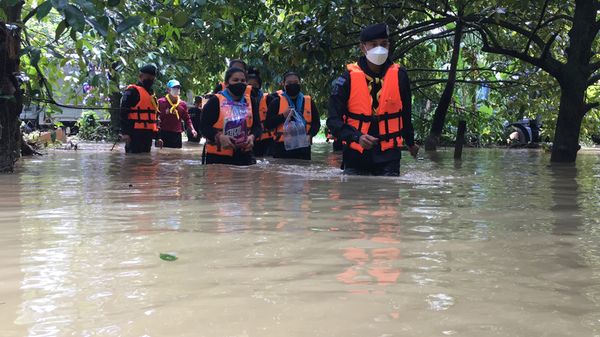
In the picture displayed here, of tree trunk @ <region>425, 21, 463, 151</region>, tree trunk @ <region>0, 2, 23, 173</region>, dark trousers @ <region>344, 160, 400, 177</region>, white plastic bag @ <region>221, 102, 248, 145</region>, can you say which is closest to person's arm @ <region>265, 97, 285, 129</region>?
white plastic bag @ <region>221, 102, 248, 145</region>

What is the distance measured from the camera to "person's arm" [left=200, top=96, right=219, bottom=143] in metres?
8.66

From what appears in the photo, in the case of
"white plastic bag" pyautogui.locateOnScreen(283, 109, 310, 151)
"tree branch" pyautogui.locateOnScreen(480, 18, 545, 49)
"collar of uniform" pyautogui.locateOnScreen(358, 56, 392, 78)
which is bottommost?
"white plastic bag" pyautogui.locateOnScreen(283, 109, 310, 151)


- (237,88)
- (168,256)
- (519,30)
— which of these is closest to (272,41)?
(237,88)

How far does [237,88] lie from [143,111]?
434 cm

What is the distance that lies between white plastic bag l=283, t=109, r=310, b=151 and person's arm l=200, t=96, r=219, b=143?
2.14 metres

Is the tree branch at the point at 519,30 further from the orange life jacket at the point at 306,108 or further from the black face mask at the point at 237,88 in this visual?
the black face mask at the point at 237,88

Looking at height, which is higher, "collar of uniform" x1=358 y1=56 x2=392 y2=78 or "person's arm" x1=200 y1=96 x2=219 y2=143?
"collar of uniform" x1=358 y1=56 x2=392 y2=78

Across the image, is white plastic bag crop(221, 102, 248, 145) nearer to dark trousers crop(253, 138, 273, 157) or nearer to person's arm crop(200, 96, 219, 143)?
person's arm crop(200, 96, 219, 143)

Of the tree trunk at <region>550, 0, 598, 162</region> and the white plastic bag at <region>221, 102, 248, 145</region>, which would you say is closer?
the white plastic bag at <region>221, 102, 248, 145</region>

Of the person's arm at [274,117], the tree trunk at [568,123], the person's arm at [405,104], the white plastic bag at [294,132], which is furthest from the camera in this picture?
the tree trunk at [568,123]

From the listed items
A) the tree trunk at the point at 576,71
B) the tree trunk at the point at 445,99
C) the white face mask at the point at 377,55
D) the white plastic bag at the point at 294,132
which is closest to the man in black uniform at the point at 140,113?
the white plastic bag at the point at 294,132

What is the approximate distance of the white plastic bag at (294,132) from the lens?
35.1 feet

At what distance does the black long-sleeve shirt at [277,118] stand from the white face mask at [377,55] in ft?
13.1

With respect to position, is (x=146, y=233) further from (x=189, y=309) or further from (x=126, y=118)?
(x=126, y=118)
